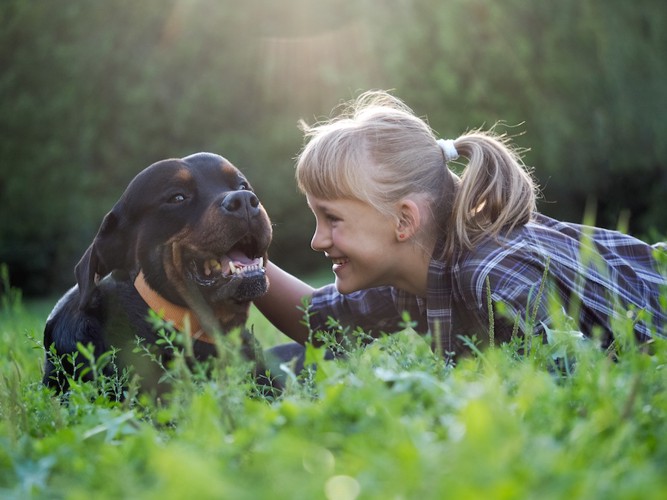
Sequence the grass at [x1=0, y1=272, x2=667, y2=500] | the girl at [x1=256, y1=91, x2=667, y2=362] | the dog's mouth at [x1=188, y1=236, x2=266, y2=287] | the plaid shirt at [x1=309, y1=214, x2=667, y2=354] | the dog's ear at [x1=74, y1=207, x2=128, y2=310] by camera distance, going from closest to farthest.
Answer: the grass at [x1=0, y1=272, x2=667, y2=500] < the plaid shirt at [x1=309, y1=214, x2=667, y2=354] < the girl at [x1=256, y1=91, x2=667, y2=362] < the dog's ear at [x1=74, y1=207, x2=128, y2=310] < the dog's mouth at [x1=188, y1=236, x2=266, y2=287]

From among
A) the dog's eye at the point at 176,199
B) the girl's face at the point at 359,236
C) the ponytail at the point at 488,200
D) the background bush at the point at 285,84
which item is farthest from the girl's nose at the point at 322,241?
the background bush at the point at 285,84

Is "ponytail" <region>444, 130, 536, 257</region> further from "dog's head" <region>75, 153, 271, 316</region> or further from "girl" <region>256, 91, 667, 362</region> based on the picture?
"dog's head" <region>75, 153, 271, 316</region>

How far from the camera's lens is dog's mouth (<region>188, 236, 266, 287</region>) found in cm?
337

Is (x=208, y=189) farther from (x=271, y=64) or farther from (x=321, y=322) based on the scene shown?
(x=271, y=64)

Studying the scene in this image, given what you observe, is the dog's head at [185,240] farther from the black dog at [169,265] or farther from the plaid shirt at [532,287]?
the plaid shirt at [532,287]

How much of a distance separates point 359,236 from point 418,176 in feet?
1.18

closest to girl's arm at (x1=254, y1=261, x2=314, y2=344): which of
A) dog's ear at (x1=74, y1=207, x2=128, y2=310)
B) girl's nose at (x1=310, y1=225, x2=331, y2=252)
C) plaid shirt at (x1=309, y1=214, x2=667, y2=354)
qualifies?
plaid shirt at (x1=309, y1=214, x2=667, y2=354)

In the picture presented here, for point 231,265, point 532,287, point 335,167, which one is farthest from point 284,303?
point 532,287

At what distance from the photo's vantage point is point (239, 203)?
3436mm

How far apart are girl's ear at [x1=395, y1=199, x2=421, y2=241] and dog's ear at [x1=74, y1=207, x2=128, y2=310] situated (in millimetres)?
1190

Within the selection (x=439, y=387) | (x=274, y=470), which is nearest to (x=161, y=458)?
(x=274, y=470)

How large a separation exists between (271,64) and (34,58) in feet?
9.92

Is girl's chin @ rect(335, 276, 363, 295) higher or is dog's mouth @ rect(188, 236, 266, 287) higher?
dog's mouth @ rect(188, 236, 266, 287)

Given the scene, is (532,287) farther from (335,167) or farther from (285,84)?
(285,84)
